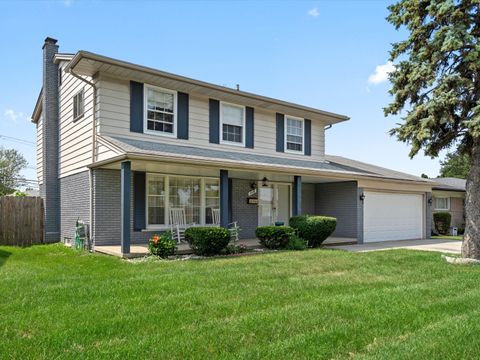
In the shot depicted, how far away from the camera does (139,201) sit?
1189cm

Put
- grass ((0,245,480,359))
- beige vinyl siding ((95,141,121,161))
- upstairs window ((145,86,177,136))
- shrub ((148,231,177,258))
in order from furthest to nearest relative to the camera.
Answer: upstairs window ((145,86,177,136)) → beige vinyl siding ((95,141,121,161)) → shrub ((148,231,177,258)) → grass ((0,245,480,359))

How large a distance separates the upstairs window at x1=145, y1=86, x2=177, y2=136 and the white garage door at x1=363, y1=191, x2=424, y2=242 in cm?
808

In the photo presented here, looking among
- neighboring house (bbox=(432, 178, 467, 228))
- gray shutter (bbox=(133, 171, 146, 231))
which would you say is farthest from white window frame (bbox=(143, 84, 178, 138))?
neighboring house (bbox=(432, 178, 467, 228))

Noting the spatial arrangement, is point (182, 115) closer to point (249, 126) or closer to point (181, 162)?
point (249, 126)

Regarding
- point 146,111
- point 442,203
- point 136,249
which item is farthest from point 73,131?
point 442,203

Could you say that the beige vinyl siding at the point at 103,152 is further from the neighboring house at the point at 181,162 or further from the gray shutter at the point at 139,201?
the gray shutter at the point at 139,201

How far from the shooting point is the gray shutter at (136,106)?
38.5ft

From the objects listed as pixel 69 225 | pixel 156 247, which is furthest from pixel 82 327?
pixel 69 225

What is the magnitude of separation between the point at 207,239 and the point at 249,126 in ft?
18.8

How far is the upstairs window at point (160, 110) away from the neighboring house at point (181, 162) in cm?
3

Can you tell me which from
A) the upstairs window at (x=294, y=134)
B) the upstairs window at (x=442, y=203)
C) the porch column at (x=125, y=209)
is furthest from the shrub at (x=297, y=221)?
the upstairs window at (x=442, y=203)

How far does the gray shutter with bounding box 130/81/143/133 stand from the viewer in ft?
38.5

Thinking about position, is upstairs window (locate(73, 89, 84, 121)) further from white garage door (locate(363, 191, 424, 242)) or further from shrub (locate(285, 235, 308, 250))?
white garage door (locate(363, 191, 424, 242))

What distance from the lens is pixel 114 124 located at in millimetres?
11422
